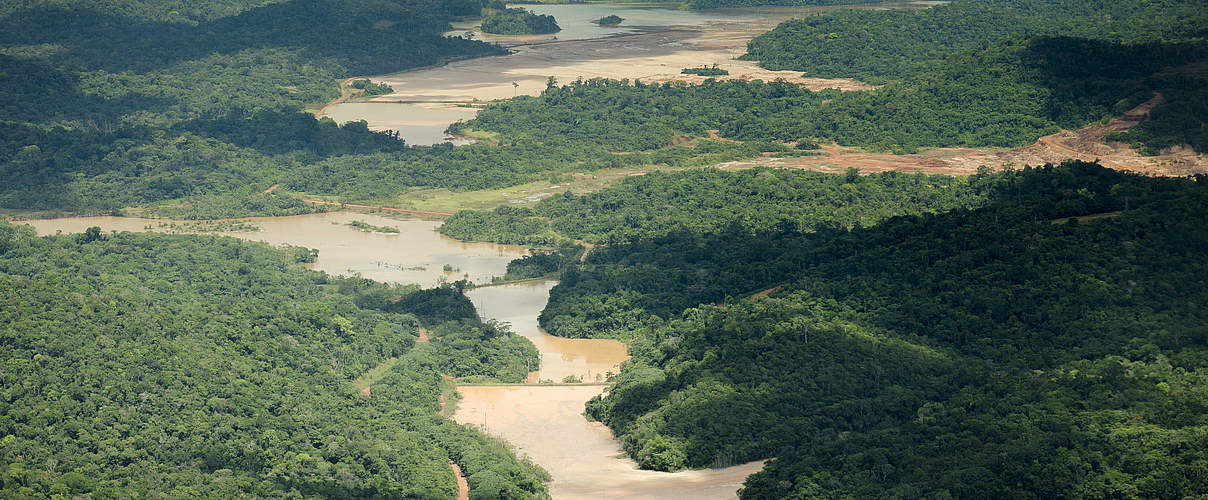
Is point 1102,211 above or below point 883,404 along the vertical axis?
above

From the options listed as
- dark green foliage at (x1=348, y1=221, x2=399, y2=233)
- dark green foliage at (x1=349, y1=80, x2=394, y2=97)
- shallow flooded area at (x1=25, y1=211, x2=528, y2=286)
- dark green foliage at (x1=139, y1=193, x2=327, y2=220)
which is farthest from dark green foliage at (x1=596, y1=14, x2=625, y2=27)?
dark green foliage at (x1=348, y1=221, x2=399, y2=233)

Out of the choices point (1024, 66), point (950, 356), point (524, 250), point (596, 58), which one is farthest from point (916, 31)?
point (950, 356)

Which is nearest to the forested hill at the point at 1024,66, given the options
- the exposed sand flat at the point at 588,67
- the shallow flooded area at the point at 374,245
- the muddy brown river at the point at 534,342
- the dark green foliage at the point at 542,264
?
the exposed sand flat at the point at 588,67

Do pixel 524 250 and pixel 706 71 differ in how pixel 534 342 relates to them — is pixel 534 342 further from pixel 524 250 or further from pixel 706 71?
pixel 706 71

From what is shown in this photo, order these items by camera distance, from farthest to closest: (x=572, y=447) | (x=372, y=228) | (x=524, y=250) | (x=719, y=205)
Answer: (x=372, y=228) → (x=719, y=205) → (x=524, y=250) → (x=572, y=447)

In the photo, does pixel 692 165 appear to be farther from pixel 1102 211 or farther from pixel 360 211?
pixel 1102 211

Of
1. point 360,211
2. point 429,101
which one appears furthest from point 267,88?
point 360,211
